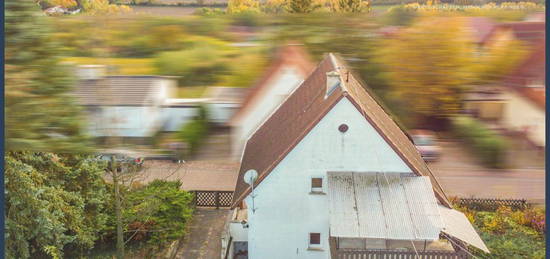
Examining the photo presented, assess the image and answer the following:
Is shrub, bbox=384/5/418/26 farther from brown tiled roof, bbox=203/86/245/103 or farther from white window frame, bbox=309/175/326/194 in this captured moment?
white window frame, bbox=309/175/326/194

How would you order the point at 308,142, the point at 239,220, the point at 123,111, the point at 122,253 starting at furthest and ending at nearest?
1. the point at 239,220
2. the point at 122,253
3. the point at 308,142
4. the point at 123,111

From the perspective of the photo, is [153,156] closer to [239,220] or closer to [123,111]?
[123,111]

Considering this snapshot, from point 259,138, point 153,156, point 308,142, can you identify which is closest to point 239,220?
point 259,138

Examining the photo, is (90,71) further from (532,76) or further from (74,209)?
(74,209)

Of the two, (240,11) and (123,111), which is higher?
(240,11)

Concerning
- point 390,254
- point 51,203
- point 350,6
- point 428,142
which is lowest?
A: point 390,254

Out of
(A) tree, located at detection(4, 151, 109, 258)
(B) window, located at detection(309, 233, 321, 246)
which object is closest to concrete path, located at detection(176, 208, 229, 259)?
(A) tree, located at detection(4, 151, 109, 258)

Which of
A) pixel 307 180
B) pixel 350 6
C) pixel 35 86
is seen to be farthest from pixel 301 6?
pixel 307 180

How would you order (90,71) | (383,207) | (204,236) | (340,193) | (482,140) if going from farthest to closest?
(204,236)
(340,193)
(383,207)
(90,71)
(482,140)
